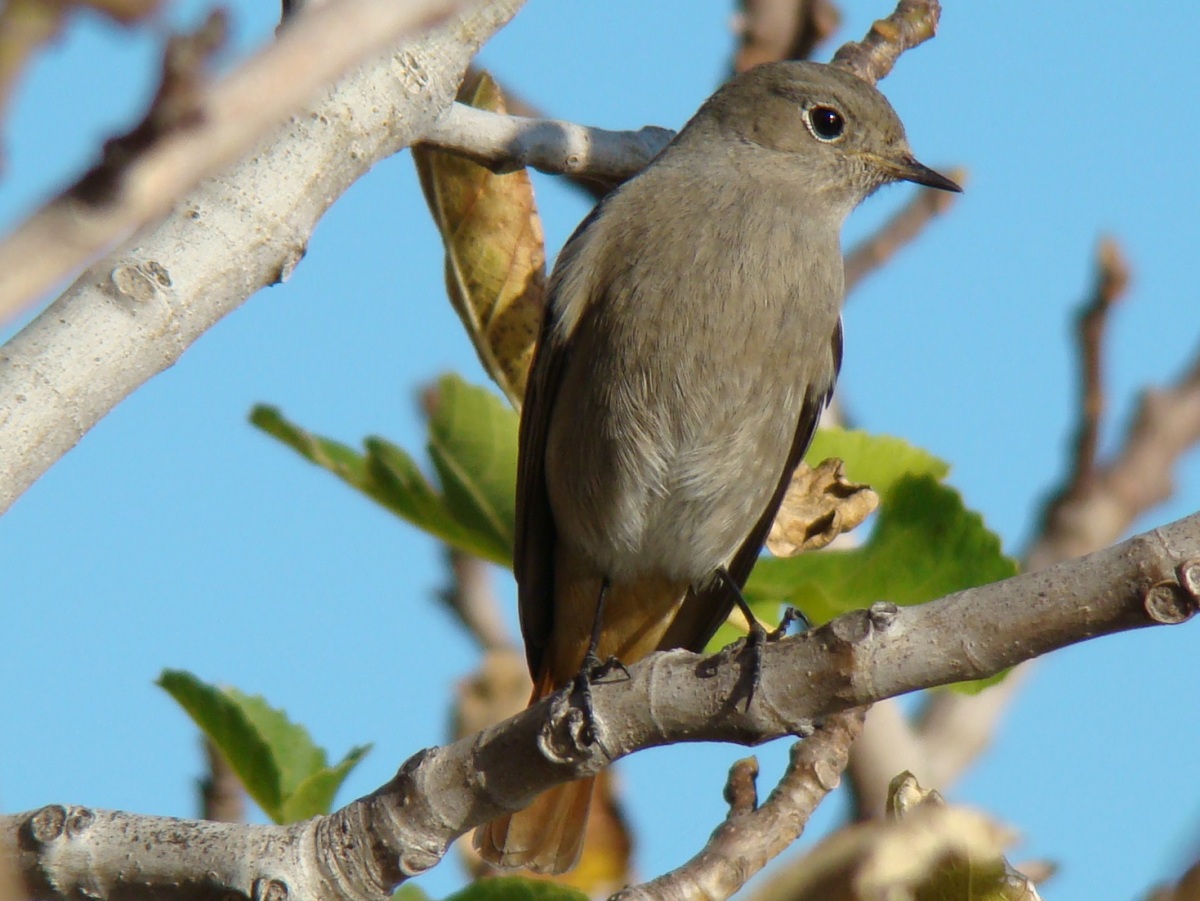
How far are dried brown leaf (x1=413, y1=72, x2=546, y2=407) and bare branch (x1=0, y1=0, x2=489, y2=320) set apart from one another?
117 inches

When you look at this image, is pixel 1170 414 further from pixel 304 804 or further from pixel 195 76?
pixel 195 76

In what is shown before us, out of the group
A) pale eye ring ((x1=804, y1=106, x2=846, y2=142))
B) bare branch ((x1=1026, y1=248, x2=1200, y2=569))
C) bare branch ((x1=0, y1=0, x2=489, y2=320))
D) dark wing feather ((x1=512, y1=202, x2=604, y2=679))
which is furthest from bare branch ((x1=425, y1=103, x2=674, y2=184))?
bare branch ((x1=0, y1=0, x2=489, y2=320))

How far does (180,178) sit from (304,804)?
248 cm

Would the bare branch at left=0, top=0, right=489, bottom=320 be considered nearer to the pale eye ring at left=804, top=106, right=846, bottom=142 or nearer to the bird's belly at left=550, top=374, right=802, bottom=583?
the bird's belly at left=550, top=374, right=802, bottom=583

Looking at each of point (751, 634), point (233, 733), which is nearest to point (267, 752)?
point (233, 733)

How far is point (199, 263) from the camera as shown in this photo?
7.39 ft

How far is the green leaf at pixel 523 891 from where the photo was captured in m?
2.77

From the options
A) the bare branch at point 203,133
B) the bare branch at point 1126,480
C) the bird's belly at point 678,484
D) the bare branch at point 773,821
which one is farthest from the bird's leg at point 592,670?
the bare branch at point 203,133

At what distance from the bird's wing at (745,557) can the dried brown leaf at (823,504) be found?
2.84 feet

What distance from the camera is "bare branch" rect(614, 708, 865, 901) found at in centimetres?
243

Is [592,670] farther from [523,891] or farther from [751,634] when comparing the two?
[523,891]

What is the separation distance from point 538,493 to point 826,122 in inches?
64.7

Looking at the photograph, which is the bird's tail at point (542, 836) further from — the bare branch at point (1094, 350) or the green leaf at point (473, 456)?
the bare branch at point (1094, 350)

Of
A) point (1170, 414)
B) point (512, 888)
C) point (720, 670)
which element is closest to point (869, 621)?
point (720, 670)
